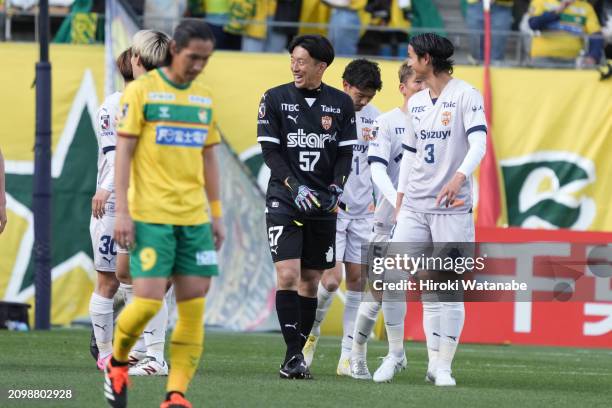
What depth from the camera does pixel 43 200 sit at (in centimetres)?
1520

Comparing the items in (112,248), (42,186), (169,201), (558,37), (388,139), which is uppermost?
(558,37)

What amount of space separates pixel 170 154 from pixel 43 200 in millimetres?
8528

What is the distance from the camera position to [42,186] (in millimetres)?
15195

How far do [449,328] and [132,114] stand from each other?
3163mm

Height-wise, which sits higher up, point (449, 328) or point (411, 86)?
point (411, 86)

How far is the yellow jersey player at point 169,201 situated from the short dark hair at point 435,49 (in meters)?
2.50

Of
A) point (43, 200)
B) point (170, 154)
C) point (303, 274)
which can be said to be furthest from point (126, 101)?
point (43, 200)

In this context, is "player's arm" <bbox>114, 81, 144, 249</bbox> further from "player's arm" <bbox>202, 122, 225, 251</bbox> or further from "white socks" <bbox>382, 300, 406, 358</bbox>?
"white socks" <bbox>382, 300, 406, 358</bbox>

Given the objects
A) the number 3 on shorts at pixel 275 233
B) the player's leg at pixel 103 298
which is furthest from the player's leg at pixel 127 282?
the number 3 on shorts at pixel 275 233

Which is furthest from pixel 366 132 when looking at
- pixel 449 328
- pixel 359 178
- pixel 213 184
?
pixel 213 184

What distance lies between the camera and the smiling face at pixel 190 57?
22.7ft

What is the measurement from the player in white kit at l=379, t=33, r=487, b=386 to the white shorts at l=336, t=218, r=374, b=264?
164 cm

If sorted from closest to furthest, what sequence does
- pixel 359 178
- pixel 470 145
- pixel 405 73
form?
pixel 470 145 < pixel 405 73 < pixel 359 178

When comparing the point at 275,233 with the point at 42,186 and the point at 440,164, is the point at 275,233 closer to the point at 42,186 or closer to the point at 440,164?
the point at 440,164
